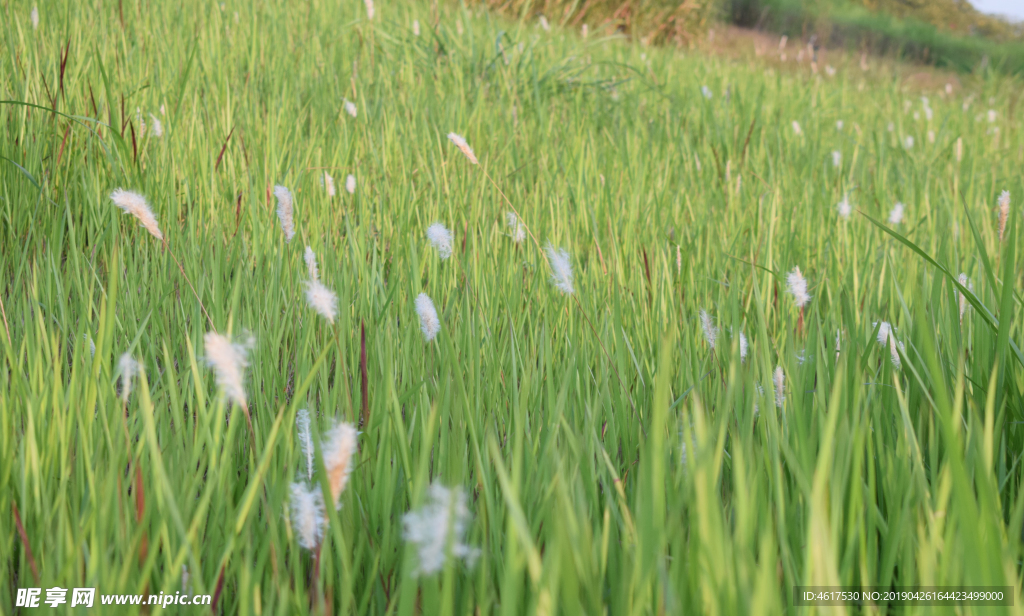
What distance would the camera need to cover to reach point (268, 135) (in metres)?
1.78

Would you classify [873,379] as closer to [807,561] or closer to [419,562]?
[807,561]

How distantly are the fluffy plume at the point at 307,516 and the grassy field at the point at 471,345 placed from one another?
0.6 inches

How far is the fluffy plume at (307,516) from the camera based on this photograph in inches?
20.8

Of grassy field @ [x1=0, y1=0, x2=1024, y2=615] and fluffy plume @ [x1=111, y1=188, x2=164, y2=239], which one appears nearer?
grassy field @ [x1=0, y1=0, x2=1024, y2=615]

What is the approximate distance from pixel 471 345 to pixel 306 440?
265 millimetres

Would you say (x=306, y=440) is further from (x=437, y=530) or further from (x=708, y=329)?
(x=708, y=329)

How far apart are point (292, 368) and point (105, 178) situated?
2.69ft

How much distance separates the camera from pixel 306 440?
2.18ft

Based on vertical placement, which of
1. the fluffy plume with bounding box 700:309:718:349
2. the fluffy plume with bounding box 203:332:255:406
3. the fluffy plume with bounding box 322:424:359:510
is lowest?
the fluffy plume with bounding box 322:424:359:510

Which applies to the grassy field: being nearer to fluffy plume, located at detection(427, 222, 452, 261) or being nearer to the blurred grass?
fluffy plume, located at detection(427, 222, 452, 261)

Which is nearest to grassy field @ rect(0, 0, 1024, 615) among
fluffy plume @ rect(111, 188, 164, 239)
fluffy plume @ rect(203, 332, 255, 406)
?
fluffy plume @ rect(203, 332, 255, 406)

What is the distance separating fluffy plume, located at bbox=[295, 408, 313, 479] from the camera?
2.13ft

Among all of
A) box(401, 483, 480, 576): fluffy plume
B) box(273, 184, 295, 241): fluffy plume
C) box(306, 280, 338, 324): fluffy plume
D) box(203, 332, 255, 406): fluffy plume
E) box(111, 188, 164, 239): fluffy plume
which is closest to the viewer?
box(401, 483, 480, 576): fluffy plume

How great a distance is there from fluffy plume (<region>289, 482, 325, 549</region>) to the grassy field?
1 centimetres
